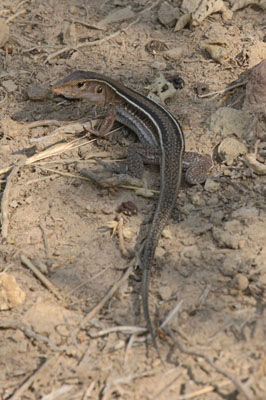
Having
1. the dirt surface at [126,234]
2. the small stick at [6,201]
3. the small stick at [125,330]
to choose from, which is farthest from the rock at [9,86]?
the small stick at [125,330]

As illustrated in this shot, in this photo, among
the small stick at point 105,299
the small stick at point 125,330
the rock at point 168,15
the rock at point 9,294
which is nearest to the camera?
the small stick at point 125,330

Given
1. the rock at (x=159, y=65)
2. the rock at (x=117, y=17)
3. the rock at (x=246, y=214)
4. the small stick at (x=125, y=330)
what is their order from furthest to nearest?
the rock at (x=117, y=17) < the rock at (x=159, y=65) < the rock at (x=246, y=214) < the small stick at (x=125, y=330)

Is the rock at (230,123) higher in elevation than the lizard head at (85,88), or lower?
higher

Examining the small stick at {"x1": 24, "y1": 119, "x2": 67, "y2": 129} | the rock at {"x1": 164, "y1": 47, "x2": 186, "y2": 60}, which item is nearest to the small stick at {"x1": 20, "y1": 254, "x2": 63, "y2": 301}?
the small stick at {"x1": 24, "y1": 119, "x2": 67, "y2": 129}

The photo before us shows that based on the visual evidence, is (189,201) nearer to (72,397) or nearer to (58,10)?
(72,397)

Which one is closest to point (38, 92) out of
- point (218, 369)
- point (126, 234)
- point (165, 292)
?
point (126, 234)

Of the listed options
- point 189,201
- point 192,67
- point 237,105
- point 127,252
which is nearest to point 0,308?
point 127,252

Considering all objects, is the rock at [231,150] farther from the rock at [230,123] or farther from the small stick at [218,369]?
the small stick at [218,369]

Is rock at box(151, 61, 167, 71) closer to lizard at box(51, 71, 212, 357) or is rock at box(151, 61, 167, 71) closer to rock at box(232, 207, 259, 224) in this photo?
lizard at box(51, 71, 212, 357)
